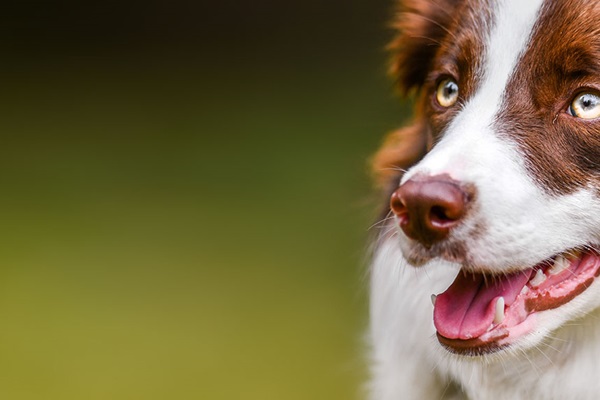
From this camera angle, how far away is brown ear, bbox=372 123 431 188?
2250mm

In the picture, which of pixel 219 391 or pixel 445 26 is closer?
pixel 445 26

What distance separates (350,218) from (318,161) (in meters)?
2.37

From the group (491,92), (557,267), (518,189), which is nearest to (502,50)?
(491,92)

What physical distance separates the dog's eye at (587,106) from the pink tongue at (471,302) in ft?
1.01

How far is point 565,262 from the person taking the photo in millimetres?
1751

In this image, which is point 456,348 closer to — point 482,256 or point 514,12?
point 482,256

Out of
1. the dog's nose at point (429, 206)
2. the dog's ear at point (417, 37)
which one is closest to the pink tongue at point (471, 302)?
the dog's nose at point (429, 206)

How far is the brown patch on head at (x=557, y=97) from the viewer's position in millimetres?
1750

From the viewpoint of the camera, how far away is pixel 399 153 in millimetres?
2307

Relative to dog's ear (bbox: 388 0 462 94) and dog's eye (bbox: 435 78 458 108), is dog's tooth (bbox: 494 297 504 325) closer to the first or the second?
dog's eye (bbox: 435 78 458 108)

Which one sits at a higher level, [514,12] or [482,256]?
[514,12]

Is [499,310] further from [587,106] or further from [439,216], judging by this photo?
[587,106]

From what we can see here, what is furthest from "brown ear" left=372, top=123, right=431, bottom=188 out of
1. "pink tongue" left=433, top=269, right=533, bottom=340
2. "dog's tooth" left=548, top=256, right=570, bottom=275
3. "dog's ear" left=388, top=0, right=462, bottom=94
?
"dog's tooth" left=548, top=256, right=570, bottom=275

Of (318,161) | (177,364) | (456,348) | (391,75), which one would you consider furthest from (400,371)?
(318,161)
